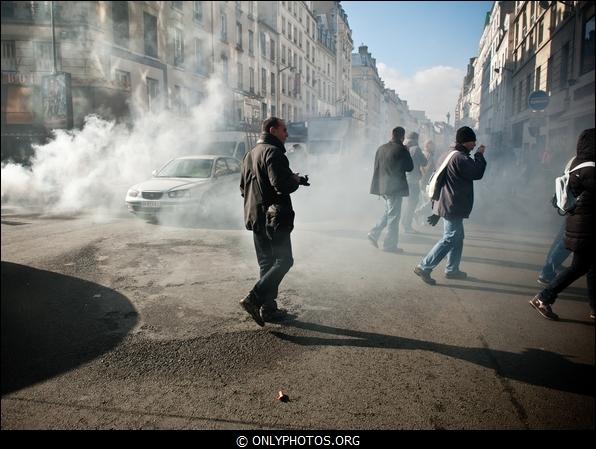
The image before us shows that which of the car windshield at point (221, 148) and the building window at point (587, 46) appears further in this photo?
the building window at point (587, 46)

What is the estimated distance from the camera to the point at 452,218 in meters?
5.04

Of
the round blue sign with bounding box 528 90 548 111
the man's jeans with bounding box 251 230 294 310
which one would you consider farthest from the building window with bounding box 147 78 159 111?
the man's jeans with bounding box 251 230 294 310

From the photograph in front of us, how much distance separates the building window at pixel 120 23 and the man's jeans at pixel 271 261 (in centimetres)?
1944

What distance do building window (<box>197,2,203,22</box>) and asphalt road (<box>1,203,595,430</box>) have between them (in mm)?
23029

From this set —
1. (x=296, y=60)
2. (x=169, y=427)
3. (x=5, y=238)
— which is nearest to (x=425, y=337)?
(x=169, y=427)

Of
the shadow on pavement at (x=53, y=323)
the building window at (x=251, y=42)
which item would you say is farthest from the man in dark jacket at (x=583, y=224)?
the building window at (x=251, y=42)

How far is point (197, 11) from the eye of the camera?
25547 mm

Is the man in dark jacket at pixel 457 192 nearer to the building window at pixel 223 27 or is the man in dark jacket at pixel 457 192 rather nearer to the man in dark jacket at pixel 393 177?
the man in dark jacket at pixel 393 177

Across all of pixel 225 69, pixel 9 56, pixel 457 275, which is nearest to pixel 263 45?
pixel 225 69

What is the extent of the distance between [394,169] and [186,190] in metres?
4.51

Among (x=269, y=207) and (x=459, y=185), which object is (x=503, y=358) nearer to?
(x=269, y=207)

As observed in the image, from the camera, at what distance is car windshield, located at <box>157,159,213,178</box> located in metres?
9.80

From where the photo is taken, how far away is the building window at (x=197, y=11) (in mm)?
25156
